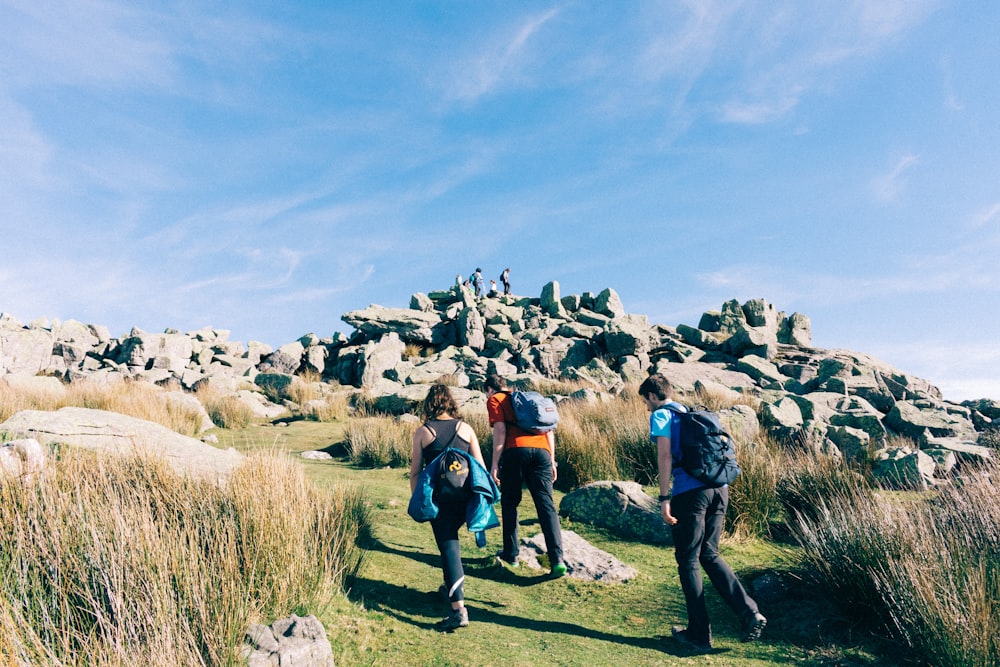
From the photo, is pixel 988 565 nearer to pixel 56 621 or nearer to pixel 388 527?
pixel 388 527

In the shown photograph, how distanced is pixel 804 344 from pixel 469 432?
29356mm

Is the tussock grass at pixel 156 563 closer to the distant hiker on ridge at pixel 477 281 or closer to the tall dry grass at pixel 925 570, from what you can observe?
the tall dry grass at pixel 925 570

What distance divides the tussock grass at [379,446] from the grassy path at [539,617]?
4.15 m

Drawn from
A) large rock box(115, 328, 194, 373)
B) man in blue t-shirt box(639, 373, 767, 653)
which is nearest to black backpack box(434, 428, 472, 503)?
man in blue t-shirt box(639, 373, 767, 653)

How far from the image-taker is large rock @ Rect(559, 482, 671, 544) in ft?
22.0

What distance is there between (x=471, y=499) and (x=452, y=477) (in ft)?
0.81

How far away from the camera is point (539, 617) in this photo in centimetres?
475

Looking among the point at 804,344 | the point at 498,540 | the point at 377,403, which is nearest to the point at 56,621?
the point at 498,540

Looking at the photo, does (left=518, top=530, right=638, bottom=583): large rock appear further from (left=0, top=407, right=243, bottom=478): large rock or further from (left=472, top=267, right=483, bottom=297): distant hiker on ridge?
(left=472, top=267, right=483, bottom=297): distant hiker on ridge

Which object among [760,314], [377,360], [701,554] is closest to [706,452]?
[701,554]

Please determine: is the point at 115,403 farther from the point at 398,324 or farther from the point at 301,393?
the point at 398,324

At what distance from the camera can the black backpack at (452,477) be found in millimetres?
4328

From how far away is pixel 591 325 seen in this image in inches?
1187

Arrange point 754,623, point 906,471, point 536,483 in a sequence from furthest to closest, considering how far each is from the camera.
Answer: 1. point 906,471
2. point 536,483
3. point 754,623
